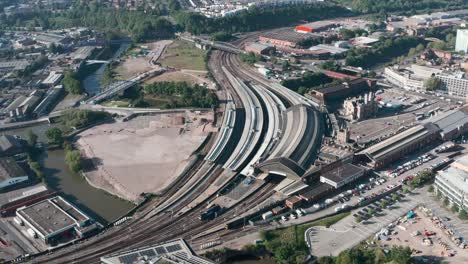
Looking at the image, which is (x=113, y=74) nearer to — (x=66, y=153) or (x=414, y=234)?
(x=66, y=153)

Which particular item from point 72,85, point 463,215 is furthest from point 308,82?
point 463,215

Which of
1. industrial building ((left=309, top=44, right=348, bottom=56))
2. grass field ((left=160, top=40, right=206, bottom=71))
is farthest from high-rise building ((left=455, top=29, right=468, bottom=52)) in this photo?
grass field ((left=160, top=40, right=206, bottom=71))

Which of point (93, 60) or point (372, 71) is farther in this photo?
point (93, 60)

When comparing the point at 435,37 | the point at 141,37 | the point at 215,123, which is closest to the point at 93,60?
the point at 141,37

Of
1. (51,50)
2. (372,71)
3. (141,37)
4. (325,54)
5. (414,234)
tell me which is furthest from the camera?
(141,37)

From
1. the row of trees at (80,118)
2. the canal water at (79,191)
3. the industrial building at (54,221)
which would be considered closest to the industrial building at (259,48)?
the row of trees at (80,118)

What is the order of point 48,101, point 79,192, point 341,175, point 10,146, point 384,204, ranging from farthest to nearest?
1. point 48,101
2. point 10,146
3. point 79,192
4. point 341,175
5. point 384,204

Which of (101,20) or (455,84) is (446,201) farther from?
(101,20)
